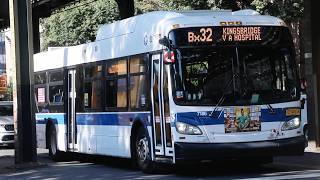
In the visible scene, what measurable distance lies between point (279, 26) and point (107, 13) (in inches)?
1375

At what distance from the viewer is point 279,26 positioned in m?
13.0

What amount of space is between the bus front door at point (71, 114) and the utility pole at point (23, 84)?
1.09 meters

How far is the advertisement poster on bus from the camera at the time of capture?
1229cm

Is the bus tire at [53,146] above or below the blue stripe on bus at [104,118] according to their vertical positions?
below

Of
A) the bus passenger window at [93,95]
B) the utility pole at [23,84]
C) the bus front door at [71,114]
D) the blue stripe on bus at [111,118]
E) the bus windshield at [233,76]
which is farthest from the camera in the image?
the bus front door at [71,114]

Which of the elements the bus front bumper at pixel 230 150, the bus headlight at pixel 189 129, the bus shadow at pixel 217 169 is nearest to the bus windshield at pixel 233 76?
the bus headlight at pixel 189 129

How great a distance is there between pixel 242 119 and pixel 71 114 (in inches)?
268

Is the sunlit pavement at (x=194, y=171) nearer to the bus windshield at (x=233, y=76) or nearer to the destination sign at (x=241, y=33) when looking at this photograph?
the bus windshield at (x=233, y=76)

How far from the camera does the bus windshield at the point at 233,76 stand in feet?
40.5

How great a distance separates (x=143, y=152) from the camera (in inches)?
546

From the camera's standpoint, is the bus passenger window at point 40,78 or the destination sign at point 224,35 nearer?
the destination sign at point 224,35

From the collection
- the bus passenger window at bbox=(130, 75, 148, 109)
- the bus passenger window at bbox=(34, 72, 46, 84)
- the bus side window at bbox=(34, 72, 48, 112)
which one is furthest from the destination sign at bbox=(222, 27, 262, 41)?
the bus passenger window at bbox=(34, 72, 46, 84)

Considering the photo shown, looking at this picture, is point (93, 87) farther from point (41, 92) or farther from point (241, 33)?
point (241, 33)

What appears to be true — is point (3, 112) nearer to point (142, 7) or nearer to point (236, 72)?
point (236, 72)
